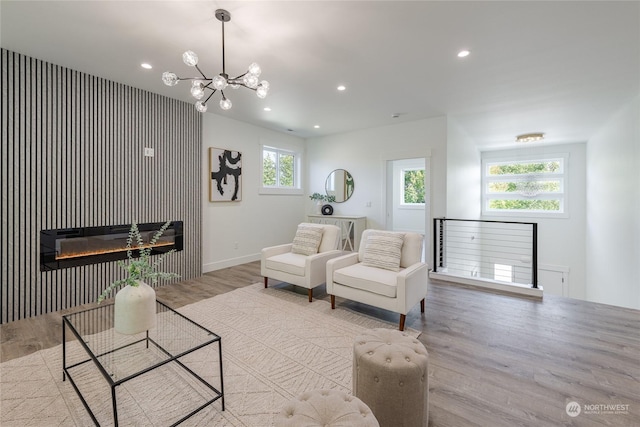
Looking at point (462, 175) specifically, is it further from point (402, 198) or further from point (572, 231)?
point (572, 231)

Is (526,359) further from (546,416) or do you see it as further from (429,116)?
(429,116)

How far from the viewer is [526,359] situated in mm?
2240

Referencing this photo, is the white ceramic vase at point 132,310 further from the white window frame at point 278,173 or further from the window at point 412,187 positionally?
the window at point 412,187

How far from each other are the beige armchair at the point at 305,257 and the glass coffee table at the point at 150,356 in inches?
60.5

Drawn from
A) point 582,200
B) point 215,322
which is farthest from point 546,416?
point 582,200

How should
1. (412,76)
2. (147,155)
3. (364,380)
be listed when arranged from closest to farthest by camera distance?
(364,380), (412,76), (147,155)

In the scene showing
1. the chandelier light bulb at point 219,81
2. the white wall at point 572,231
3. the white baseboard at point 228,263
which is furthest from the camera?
the white wall at point 572,231

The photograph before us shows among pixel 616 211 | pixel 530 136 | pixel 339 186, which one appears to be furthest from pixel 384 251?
pixel 530 136

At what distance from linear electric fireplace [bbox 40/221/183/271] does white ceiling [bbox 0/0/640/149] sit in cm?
191

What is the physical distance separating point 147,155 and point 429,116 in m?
4.59

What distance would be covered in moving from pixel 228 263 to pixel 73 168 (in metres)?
2.63

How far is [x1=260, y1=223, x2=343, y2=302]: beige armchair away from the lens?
347 centimetres

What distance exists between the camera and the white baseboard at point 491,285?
3.67 m

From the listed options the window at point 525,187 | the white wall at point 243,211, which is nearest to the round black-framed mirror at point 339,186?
the white wall at point 243,211
